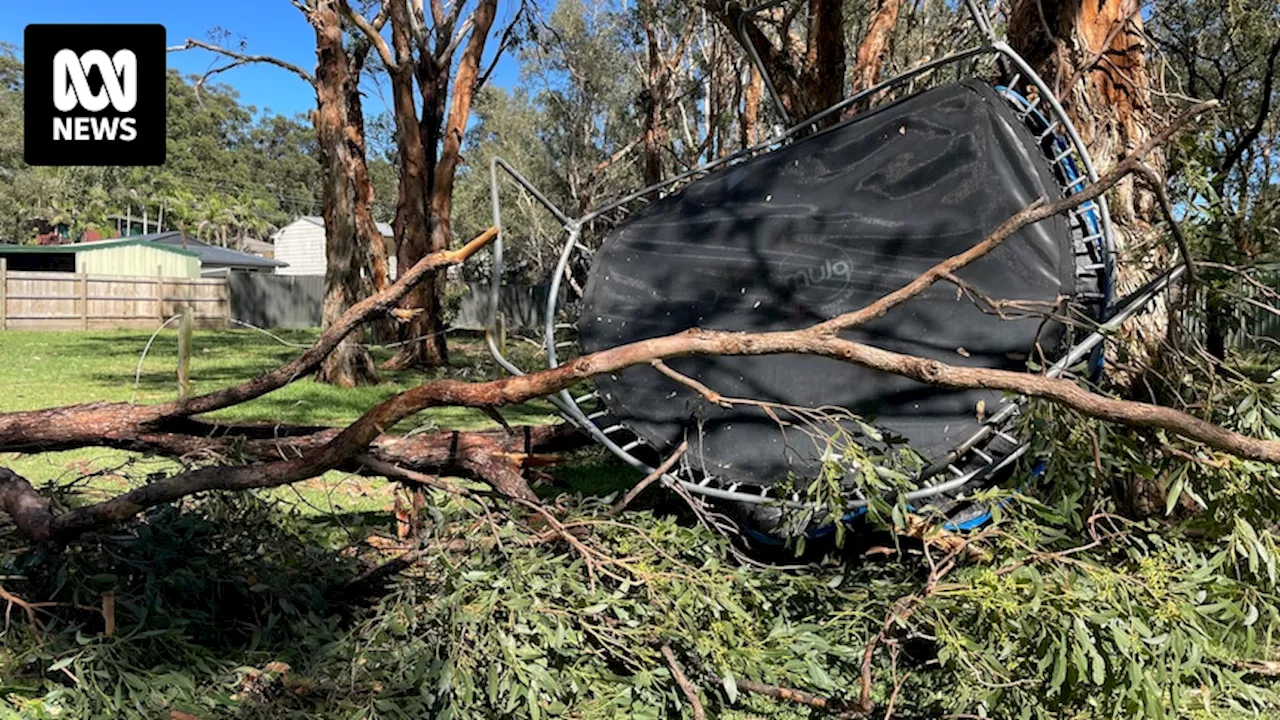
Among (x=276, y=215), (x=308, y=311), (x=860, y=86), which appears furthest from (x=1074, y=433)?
(x=276, y=215)

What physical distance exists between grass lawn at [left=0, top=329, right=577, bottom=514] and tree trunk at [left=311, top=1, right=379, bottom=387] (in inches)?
15.1

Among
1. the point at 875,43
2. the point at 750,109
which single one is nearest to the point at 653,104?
the point at 750,109

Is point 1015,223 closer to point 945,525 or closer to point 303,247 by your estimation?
point 945,525

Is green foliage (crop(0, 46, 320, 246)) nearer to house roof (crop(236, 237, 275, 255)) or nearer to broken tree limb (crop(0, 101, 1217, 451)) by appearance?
house roof (crop(236, 237, 275, 255))

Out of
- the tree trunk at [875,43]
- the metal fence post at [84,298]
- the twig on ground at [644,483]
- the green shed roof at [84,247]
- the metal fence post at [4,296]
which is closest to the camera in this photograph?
the twig on ground at [644,483]

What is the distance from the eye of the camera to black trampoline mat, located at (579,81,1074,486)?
150 inches

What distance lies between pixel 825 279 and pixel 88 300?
2548 centimetres

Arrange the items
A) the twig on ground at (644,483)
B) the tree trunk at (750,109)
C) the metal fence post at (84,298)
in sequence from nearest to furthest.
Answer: the twig on ground at (644,483)
the tree trunk at (750,109)
the metal fence post at (84,298)

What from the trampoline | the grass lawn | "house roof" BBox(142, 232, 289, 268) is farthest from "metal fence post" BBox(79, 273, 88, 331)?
the trampoline

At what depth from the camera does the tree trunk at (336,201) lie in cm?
1286

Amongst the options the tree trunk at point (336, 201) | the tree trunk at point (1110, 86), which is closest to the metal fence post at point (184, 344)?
the tree trunk at point (1110, 86)

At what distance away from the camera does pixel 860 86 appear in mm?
10031

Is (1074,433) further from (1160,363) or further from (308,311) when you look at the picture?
(308,311)

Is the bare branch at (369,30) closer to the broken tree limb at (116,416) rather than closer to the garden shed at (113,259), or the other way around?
the broken tree limb at (116,416)
